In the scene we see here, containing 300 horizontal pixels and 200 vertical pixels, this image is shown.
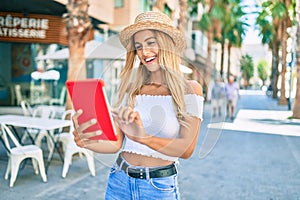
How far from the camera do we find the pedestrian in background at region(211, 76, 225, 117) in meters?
1.52

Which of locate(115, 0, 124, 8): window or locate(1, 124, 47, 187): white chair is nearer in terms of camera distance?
locate(1, 124, 47, 187): white chair

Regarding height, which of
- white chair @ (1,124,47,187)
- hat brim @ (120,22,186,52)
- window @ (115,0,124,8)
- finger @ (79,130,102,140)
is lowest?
white chair @ (1,124,47,187)

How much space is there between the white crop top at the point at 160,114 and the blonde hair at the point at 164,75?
3 cm

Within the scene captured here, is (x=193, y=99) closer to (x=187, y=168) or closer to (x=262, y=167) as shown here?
(x=187, y=168)

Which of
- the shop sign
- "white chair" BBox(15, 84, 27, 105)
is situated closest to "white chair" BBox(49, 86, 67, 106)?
"white chair" BBox(15, 84, 27, 105)

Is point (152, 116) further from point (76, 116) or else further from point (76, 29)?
point (76, 29)

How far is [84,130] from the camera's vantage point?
1363 mm

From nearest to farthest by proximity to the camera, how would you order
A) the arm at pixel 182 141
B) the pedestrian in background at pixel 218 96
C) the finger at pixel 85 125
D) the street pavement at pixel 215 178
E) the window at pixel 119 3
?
the finger at pixel 85 125
the arm at pixel 182 141
the pedestrian in background at pixel 218 96
the street pavement at pixel 215 178
the window at pixel 119 3

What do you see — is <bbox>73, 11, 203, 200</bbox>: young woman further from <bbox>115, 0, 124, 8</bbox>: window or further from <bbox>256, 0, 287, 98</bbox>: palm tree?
<bbox>256, 0, 287, 98</bbox>: palm tree

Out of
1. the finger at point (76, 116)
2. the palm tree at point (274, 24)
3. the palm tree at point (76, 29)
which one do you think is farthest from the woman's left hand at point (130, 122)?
the palm tree at point (274, 24)

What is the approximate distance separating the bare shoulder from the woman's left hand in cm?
28

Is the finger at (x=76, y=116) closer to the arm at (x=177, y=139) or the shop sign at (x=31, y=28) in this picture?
the arm at (x=177, y=139)

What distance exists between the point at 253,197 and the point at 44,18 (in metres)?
11.3

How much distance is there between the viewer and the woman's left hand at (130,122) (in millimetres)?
1204
